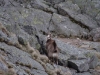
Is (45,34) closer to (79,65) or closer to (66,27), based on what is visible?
(66,27)

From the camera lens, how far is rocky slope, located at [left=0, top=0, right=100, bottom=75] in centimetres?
1106

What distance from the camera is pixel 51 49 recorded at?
13.5 metres

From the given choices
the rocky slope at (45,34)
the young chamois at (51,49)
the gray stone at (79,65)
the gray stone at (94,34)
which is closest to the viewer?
the rocky slope at (45,34)

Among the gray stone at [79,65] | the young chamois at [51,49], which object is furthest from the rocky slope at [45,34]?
the young chamois at [51,49]

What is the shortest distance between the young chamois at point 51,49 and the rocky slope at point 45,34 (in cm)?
42

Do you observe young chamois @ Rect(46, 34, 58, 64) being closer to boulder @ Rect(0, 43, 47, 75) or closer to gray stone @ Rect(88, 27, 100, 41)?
boulder @ Rect(0, 43, 47, 75)

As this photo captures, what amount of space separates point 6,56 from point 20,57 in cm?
69

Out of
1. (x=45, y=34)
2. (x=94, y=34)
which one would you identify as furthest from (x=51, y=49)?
(x=94, y=34)

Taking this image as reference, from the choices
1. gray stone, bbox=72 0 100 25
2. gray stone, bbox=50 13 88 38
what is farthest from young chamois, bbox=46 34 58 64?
gray stone, bbox=72 0 100 25

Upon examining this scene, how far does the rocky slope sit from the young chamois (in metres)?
0.42

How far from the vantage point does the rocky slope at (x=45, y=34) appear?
36.3 ft

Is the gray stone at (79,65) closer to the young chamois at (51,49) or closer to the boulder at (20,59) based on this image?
the young chamois at (51,49)

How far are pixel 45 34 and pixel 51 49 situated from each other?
30.9ft

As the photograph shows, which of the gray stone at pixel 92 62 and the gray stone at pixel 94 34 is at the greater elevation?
the gray stone at pixel 92 62
